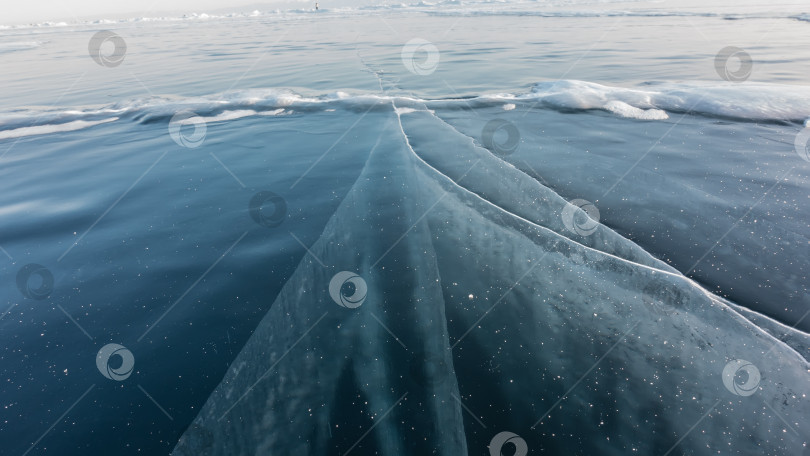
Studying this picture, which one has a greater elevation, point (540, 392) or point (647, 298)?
point (540, 392)

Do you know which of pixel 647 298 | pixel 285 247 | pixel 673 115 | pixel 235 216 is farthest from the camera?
pixel 673 115

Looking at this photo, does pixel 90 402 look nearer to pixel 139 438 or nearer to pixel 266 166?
pixel 139 438

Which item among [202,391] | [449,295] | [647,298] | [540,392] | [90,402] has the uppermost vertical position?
[90,402]

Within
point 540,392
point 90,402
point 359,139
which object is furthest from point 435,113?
point 90,402

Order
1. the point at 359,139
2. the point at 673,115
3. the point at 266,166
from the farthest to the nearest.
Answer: the point at 673,115, the point at 359,139, the point at 266,166

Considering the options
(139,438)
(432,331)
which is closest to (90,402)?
(139,438)

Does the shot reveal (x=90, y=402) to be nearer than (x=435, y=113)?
Yes

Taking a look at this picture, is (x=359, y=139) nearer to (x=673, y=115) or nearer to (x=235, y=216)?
(x=235, y=216)

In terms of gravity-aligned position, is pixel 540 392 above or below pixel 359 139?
below

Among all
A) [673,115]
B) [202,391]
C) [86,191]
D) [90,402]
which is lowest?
[673,115]
